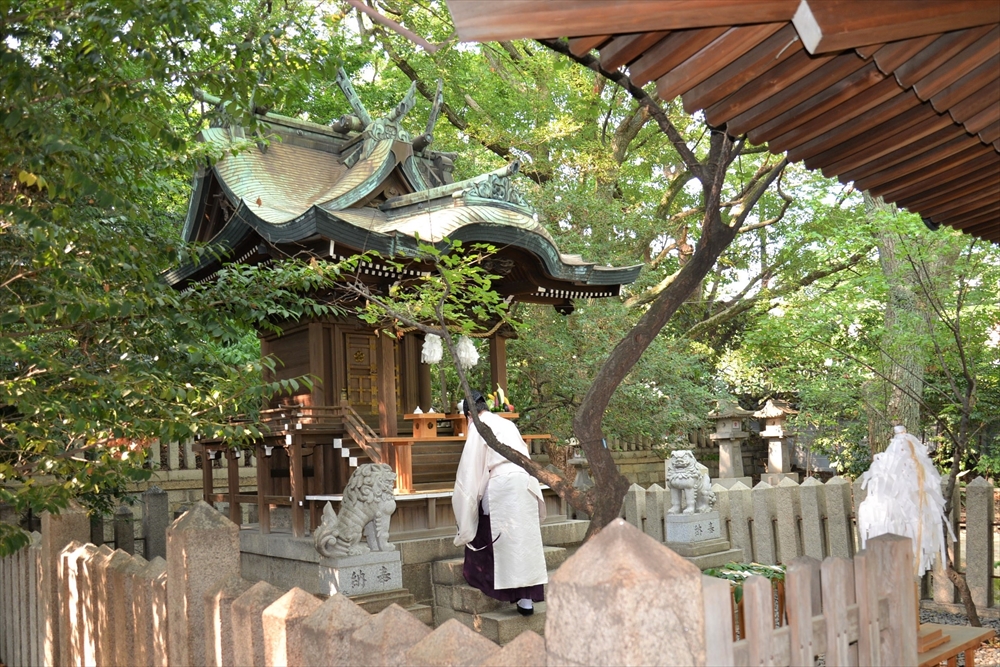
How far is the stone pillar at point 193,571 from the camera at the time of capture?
358cm

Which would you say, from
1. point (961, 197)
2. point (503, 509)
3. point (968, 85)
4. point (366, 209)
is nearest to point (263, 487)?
point (366, 209)

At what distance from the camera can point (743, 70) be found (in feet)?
8.70

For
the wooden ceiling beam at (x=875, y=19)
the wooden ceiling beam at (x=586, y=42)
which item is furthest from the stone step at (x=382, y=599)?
the wooden ceiling beam at (x=875, y=19)

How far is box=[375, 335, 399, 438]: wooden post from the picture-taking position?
34.1 feet

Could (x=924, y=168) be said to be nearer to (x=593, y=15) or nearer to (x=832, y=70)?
(x=832, y=70)

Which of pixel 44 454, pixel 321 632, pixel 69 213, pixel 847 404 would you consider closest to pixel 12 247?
pixel 69 213

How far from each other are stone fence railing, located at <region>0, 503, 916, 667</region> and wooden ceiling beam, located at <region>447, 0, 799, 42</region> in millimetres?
1260

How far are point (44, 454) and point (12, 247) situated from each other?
112 centimetres

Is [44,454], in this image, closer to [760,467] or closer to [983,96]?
[983,96]

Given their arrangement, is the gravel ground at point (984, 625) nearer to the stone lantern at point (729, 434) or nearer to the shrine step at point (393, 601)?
the shrine step at point (393, 601)

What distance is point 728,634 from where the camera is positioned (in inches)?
86.2

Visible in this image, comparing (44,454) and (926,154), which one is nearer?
(926,154)

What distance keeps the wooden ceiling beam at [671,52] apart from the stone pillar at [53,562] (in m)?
4.24

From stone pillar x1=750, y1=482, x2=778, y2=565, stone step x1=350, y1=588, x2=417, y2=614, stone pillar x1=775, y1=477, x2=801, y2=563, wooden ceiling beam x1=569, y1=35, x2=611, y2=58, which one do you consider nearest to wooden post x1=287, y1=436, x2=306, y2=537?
stone step x1=350, y1=588, x2=417, y2=614
